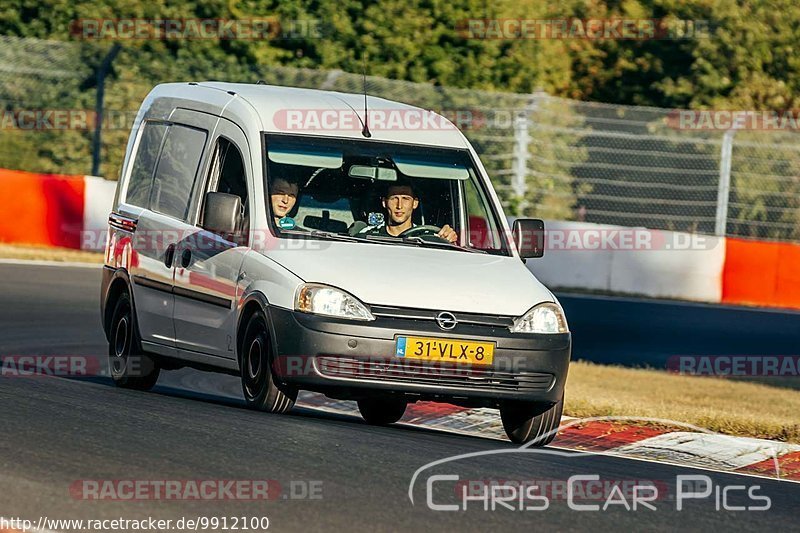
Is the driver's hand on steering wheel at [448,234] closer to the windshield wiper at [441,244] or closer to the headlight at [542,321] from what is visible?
the windshield wiper at [441,244]

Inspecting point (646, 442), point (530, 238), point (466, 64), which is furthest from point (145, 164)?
point (466, 64)

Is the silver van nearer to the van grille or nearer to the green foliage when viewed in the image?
the van grille

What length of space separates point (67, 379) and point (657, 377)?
6.99 m

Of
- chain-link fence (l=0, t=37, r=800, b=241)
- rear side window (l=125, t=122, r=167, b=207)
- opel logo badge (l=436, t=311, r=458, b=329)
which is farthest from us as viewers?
chain-link fence (l=0, t=37, r=800, b=241)

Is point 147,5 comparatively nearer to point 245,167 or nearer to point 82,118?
point 82,118

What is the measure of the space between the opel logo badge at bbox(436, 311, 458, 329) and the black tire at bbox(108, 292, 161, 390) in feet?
9.23

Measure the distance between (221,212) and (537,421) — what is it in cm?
221

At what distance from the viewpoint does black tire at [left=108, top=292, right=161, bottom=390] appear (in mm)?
11477

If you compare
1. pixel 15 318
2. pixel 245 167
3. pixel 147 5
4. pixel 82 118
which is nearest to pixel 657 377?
pixel 15 318

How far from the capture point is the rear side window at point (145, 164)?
1182cm

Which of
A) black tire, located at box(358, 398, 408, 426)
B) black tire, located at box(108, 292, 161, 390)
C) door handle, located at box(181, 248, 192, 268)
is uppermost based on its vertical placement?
door handle, located at box(181, 248, 192, 268)

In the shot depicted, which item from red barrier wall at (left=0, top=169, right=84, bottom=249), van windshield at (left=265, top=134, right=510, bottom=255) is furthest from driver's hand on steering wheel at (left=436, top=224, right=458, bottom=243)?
red barrier wall at (left=0, top=169, right=84, bottom=249)

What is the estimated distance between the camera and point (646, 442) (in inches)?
412

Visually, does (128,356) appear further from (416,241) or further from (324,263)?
(324,263)
